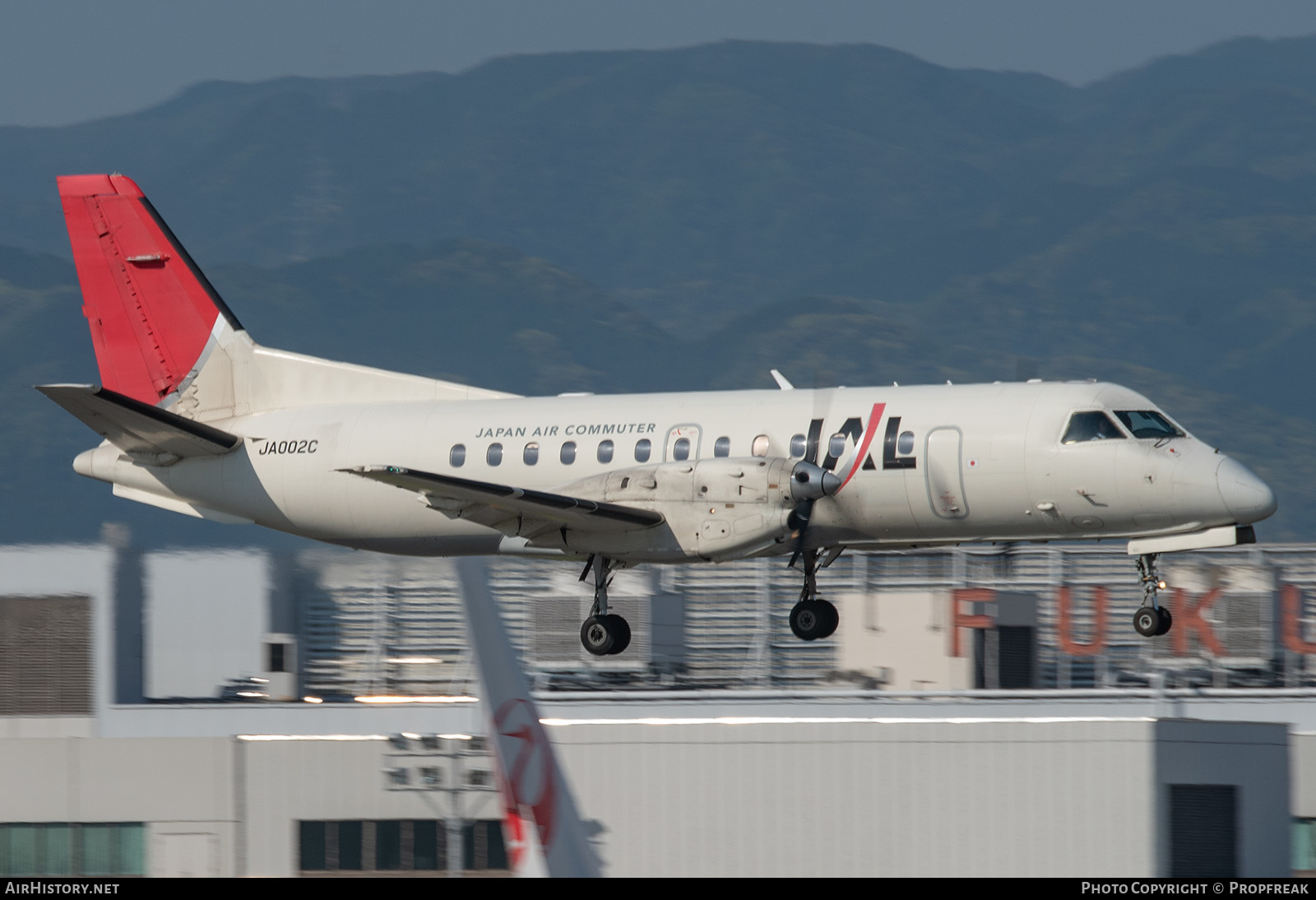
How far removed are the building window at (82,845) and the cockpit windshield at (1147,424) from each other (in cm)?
1915

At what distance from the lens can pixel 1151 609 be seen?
24.9m

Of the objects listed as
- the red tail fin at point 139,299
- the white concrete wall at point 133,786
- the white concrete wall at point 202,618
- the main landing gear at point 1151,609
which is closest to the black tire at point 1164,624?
the main landing gear at point 1151,609

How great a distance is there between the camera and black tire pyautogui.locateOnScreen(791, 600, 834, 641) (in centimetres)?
2653

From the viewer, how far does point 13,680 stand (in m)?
35.1

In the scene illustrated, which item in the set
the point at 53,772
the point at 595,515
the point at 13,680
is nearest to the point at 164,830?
the point at 53,772

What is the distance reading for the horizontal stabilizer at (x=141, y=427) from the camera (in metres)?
26.7

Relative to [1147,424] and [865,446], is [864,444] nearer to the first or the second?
[865,446]

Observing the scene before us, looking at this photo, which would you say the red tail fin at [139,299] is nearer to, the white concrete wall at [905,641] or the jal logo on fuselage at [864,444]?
the jal logo on fuselage at [864,444]

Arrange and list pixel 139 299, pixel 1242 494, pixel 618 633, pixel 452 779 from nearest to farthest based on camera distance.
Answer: pixel 1242 494
pixel 618 633
pixel 452 779
pixel 139 299

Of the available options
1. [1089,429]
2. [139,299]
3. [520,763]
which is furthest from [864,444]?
[139,299]

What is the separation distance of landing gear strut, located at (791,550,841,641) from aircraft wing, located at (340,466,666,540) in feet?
9.08

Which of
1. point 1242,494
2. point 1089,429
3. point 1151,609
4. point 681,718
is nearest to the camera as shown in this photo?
point 1242,494

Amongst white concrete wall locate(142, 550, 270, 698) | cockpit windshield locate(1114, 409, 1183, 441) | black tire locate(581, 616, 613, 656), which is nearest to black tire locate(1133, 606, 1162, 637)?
cockpit windshield locate(1114, 409, 1183, 441)

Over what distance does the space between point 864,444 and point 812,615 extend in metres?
3.17
